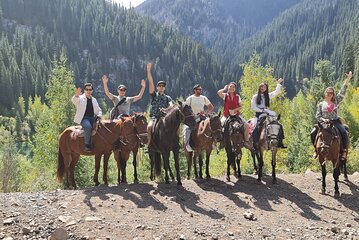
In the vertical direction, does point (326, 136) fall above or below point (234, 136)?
below

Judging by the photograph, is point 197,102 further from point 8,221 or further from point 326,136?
point 8,221

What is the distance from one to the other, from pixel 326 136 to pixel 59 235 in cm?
978

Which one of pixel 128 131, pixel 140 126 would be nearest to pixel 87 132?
pixel 128 131

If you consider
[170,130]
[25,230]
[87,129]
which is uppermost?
[87,129]

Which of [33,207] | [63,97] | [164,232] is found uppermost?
[63,97]

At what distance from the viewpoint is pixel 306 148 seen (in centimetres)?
3322

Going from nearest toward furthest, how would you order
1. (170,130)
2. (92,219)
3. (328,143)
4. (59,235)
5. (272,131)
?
1. (59,235)
2. (92,219)
3. (170,130)
4. (328,143)
5. (272,131)

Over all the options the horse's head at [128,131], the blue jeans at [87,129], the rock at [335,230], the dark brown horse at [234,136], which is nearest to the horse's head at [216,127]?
the dark brown horse at [234,136]

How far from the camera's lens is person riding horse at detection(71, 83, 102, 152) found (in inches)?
561

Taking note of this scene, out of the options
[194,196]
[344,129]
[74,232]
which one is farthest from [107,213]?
[344,129]

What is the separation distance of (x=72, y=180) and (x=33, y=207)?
3781 millimetres

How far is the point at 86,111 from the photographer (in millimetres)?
14617

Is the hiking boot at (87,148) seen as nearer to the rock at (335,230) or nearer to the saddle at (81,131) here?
the saddle at (81,131)

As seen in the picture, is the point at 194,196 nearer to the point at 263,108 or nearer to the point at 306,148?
the point at 263,108
